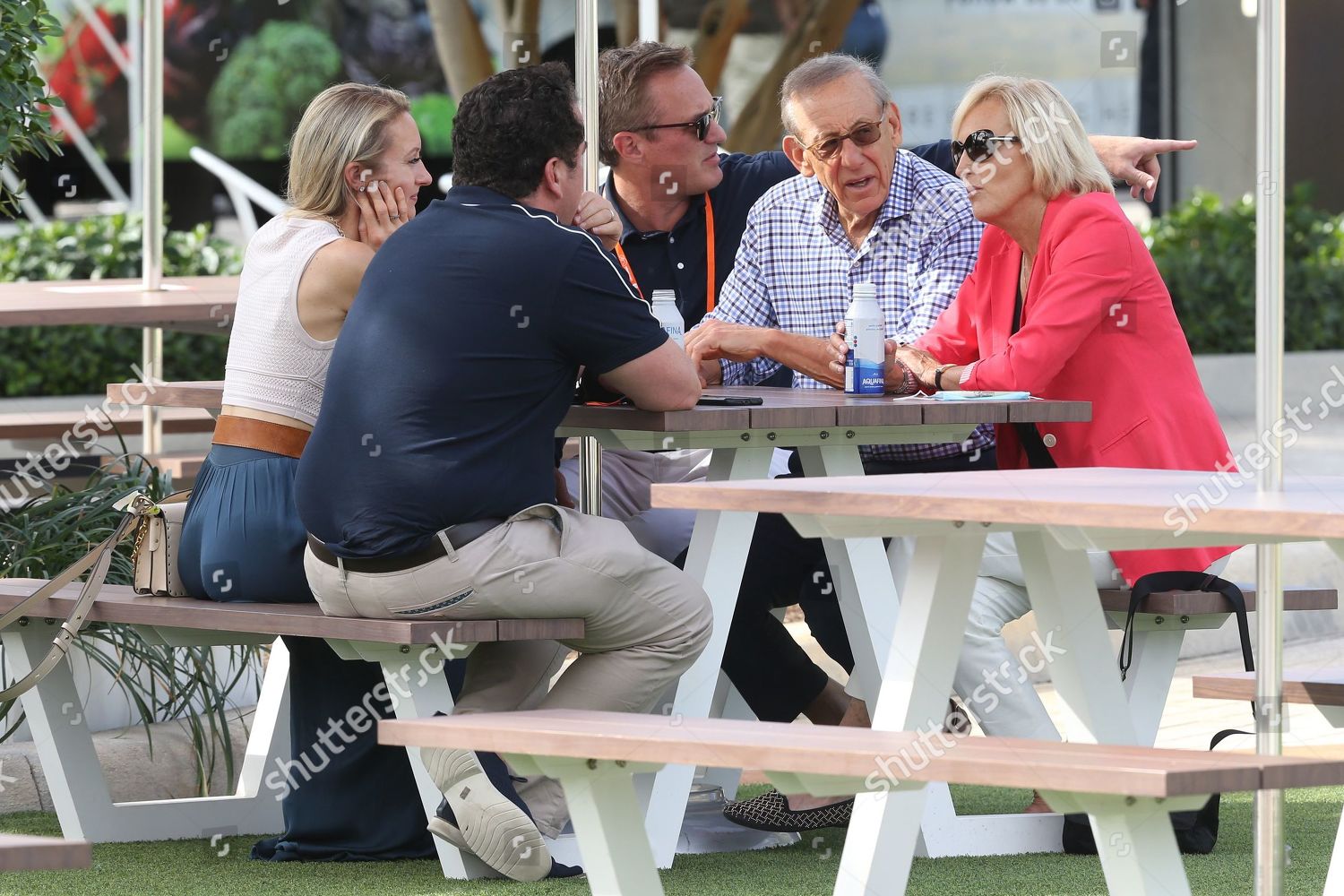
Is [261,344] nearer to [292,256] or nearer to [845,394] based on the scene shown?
[292,256]

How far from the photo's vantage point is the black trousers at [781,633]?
4.54 meters

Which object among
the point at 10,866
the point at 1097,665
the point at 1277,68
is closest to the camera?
the point at 10,866

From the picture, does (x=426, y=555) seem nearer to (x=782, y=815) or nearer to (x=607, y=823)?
(x=607, y=823)

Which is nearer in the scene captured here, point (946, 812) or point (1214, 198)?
point (946, 812)

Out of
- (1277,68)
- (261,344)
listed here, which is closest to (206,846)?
(261,344)

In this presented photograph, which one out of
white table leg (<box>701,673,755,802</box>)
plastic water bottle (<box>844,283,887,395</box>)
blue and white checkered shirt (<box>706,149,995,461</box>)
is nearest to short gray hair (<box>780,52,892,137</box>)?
blue and white checkered shirt (<box>706,149,995,461</box>)

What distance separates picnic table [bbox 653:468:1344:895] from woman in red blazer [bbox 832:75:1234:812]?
0.93m

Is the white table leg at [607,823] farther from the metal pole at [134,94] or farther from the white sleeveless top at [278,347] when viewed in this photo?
the metal pole at [134,94]

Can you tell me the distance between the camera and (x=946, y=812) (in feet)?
13.6

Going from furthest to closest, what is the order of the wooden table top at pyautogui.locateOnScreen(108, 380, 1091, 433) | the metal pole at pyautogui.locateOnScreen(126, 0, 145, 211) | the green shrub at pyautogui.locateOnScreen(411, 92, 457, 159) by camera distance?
1. the green shrub at pyautogui.locateOnScreen(411, 92, 457, 159)
2. the metal pole at pyautogui.locateOnScreen(126, 0, 145, 211)
3. the wooden table top at pyautogui.locateOnScreen(108, 380, 1091, 433)

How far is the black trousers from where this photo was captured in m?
4.54

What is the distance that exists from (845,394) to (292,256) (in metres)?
1.16

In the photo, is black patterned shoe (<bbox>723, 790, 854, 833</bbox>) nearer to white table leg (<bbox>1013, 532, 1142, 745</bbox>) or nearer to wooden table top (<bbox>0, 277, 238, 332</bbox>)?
white table leg (<bbox>1013, 532, 1142, 745</bbox>)

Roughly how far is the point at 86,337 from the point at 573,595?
6.92 meters
